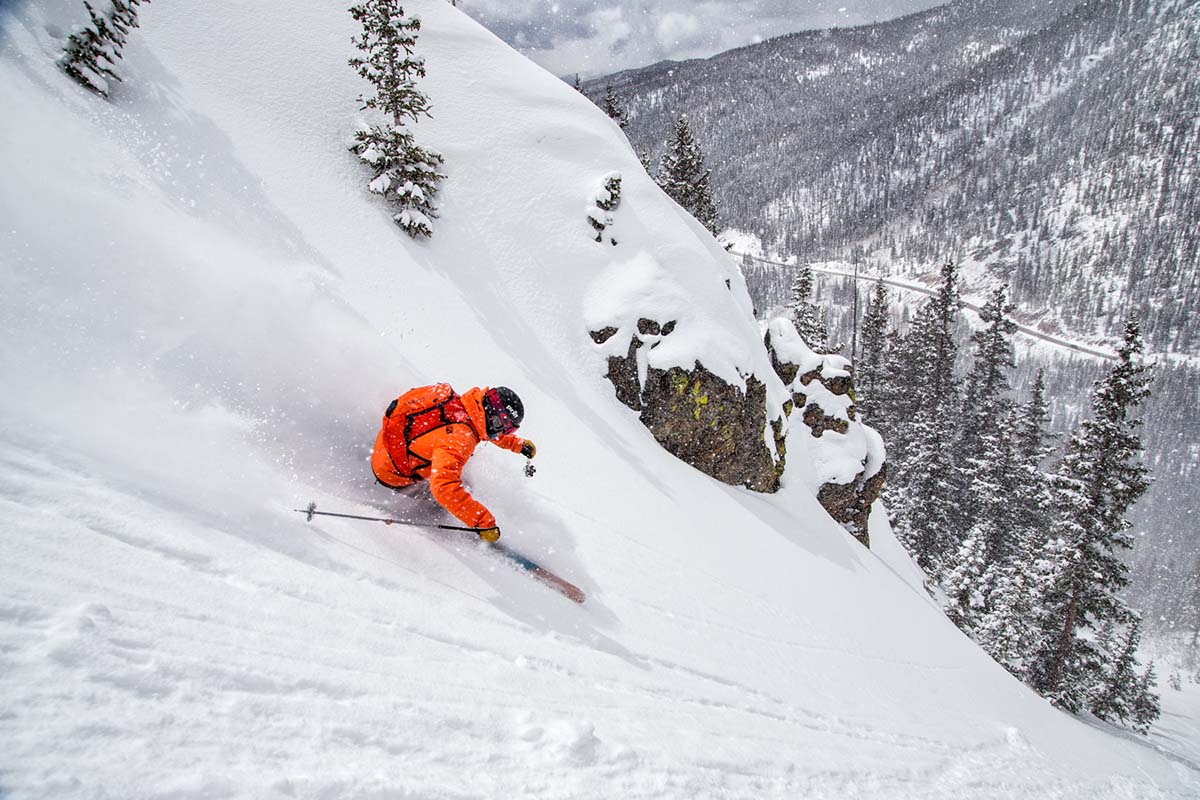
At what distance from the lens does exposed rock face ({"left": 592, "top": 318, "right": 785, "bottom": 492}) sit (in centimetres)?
1270

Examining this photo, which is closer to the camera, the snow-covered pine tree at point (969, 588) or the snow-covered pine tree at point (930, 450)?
the snow-covered pine tree at point (969, 588)

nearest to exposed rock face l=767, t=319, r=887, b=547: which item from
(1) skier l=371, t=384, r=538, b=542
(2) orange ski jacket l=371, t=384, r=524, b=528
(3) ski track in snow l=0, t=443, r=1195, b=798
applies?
(3) ski track in snow l=0, t=443, r=1195, b=798

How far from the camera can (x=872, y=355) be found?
Answer: 39.4 m

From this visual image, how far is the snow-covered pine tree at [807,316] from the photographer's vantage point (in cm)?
2953

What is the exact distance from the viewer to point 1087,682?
2027 centimetres

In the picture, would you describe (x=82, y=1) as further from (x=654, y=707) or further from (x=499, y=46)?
(x=654, y=707)

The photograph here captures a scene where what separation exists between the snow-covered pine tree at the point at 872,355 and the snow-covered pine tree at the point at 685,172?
16233 millimetres

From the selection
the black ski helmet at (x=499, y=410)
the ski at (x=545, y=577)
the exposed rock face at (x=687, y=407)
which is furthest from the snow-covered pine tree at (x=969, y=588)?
the black ski helmet at (x=499, y=410)

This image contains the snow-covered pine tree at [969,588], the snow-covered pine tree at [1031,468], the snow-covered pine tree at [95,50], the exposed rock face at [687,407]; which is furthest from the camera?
the snow-covered pine tree at [1031,468]

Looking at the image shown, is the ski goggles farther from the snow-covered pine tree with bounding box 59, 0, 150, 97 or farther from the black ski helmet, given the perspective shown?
the snow-covered pine tree with bounding box 59, 0, 150, 97

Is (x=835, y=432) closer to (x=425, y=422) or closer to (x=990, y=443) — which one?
(x=990, y=443)

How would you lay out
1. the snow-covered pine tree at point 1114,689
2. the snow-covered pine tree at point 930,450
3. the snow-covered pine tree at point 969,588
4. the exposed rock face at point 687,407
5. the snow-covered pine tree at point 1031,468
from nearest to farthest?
1. the exposed rock face at point 687,407
2. the snow-covered pine tree at point 1114,689
3. the snow-covered pine tree at point 969,588
4. the snow-covered pine tree at point 1031,468
5. the snow-covered pine tree at point 930,450

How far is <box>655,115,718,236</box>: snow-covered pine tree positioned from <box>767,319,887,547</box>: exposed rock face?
13.9 m

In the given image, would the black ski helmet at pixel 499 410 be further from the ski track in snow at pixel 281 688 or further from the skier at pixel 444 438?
the ski track in snow at pixel 281 688
